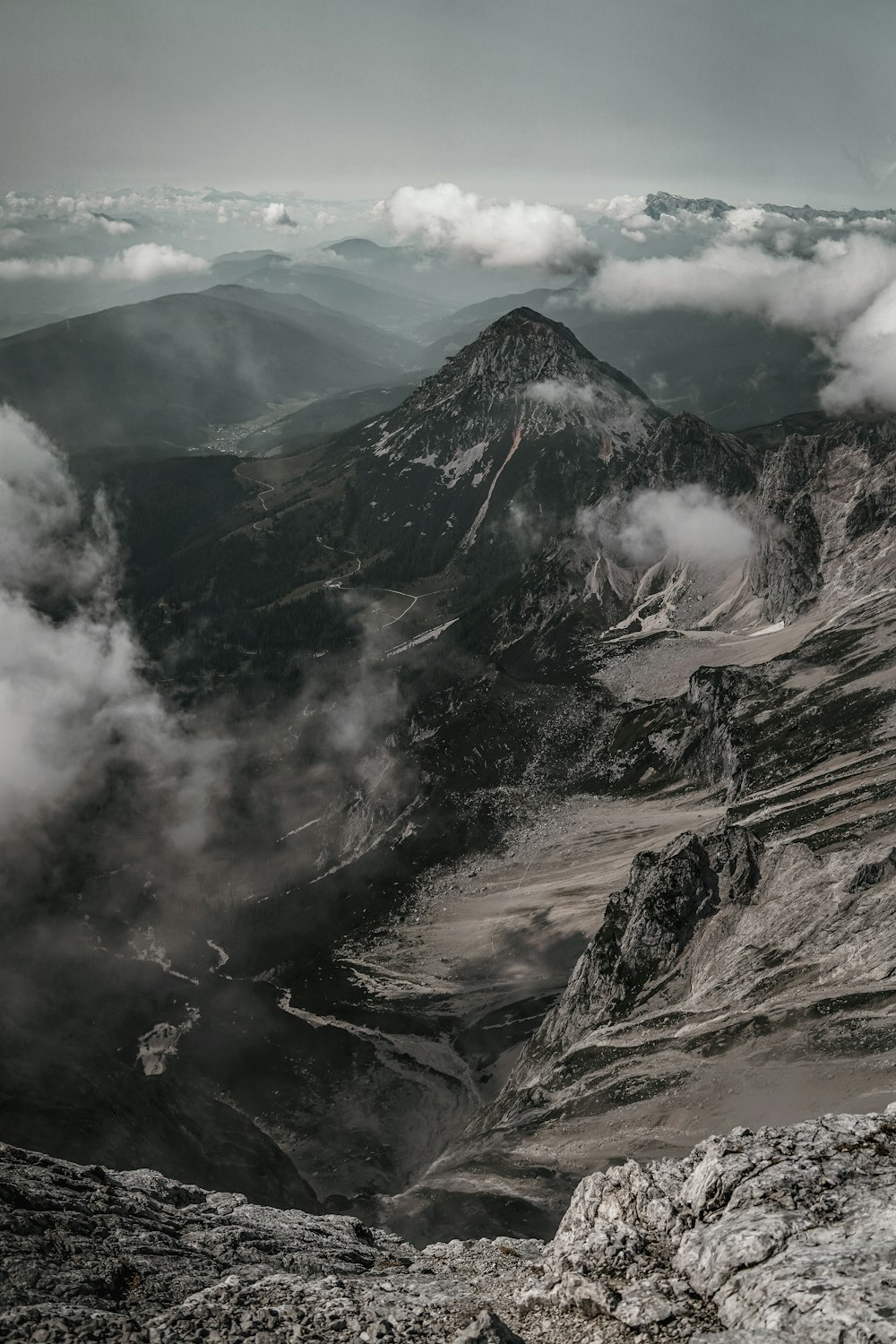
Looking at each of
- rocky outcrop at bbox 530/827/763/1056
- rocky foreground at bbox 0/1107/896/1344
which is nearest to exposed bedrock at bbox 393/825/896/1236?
rocky outcrop at bbox 530/827/763/1056

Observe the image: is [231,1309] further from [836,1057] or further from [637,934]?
[637,934]

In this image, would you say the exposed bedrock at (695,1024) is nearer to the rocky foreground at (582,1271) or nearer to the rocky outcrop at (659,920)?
the rocky outcrop at (659,920)

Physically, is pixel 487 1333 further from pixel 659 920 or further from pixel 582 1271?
pixel 659 920

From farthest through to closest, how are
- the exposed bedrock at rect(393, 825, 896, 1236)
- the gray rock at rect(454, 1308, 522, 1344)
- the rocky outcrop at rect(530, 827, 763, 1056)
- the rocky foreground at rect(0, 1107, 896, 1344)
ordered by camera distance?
the rocky outcrop at rect(530, 827, 763, 1056), the exposed bedrock at rect(393, 825, 896, 1236), the gray rock at rect(454, 1308, 522, 1344), the rocky foreground at rect(0, 1107, 896, 1344)

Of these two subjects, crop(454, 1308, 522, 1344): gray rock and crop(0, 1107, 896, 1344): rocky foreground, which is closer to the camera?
crop(0, 1107, 896, 1344): rocky foreground

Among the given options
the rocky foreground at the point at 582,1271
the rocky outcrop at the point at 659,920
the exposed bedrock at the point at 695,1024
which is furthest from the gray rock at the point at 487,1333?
the rocky outcrop at the point at 659,920

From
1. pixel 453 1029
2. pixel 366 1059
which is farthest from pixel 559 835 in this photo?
pixel 366 1059

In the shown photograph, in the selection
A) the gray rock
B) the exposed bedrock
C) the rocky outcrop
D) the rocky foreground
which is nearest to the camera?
the rocky foreground

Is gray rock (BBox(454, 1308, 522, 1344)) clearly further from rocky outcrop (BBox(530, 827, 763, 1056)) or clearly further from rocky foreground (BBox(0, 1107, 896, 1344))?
rocky outcrop (BBox(530, 827, 763, 1056))

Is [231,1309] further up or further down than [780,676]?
further down
